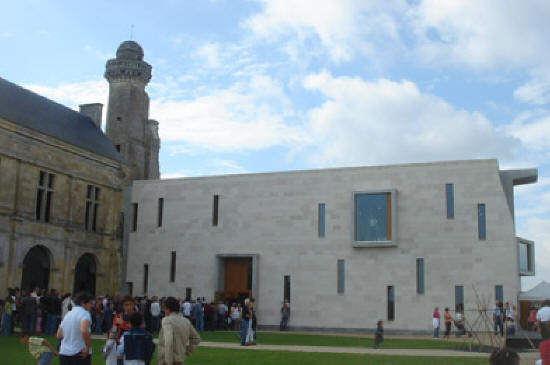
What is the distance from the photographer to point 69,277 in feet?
104

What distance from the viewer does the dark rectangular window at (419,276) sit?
2985 centimetres

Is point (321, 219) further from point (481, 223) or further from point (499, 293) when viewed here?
point (499, 293)

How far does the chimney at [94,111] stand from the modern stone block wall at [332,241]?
5.59 metres

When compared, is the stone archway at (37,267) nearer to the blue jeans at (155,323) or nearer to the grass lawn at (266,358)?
the blue jeans at (155,323)

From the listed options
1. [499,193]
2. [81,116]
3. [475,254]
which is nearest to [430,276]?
[475,254]

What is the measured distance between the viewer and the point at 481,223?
96.7 ft

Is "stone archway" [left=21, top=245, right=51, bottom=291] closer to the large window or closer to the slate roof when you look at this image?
the slate roof

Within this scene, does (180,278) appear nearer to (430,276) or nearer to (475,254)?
(430,276)

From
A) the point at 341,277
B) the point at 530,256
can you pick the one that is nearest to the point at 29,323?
the point at 341,277

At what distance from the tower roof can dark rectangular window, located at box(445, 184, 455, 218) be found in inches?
1140

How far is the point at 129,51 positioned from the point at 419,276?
30.4 meters

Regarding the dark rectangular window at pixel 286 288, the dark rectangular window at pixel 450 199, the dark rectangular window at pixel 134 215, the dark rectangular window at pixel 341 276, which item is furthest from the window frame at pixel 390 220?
the dark rectangular window at pixel 134 215

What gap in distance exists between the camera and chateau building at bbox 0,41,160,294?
93.0 ft

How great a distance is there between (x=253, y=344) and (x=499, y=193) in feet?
49.9
